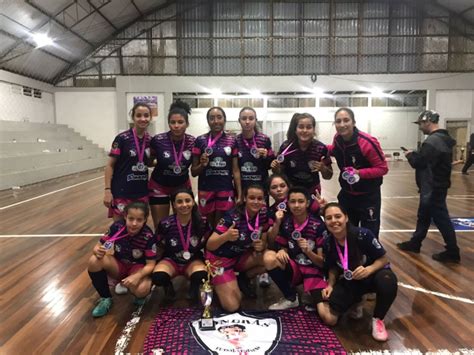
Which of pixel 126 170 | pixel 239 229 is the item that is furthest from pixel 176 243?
pixel 126 170

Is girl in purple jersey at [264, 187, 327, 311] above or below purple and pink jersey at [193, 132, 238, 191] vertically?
below

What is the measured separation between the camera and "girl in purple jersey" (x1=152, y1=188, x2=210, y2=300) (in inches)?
107

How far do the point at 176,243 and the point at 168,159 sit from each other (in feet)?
2.60

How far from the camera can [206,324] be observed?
2.37m

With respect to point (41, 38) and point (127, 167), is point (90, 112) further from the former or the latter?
point (127, 167)

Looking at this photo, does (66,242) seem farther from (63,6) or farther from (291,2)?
(291,2)

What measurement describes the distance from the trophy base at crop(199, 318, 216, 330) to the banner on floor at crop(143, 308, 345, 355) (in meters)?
0.03

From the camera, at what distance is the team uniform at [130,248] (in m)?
2.74

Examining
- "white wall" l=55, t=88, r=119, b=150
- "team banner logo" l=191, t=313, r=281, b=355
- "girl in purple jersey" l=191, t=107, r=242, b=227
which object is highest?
"white wall" l=55, t=88, r=119, b=150

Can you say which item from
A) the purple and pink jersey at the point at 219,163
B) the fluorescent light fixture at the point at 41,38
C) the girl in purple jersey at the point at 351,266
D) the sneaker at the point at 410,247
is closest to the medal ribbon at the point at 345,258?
the girl in purple jersey at the point at 351,266

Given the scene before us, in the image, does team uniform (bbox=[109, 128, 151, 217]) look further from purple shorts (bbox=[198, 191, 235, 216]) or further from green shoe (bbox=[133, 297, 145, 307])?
green shoe (bbox=[133, 297, 145, 307])

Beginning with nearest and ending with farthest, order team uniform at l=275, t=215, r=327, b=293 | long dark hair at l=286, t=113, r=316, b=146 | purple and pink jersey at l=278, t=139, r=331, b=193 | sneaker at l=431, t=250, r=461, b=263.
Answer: team uniform at l=275, t=215, r=327, b=293 < long dark hair at l=286, t=113, r=316, b=146 < purple and pink jersey at l=278, t=139, r=331, b=193 < sneaker at l=431, t=250, r=461, b=263


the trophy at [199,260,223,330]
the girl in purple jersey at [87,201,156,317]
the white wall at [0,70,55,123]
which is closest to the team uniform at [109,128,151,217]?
the girl in purple jersey at [87,201,156,317]

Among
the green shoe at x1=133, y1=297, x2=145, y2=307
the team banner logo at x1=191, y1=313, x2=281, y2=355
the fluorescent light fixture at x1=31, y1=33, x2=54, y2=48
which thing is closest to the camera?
the team banner logo at x1=191, y1=313, x2=281, y2=355
